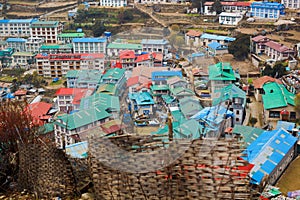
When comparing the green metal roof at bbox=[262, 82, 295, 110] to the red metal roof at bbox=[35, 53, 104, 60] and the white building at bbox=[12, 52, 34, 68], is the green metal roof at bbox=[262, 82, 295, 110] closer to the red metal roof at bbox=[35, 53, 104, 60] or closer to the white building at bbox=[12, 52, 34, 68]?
the red metal roof at bbox=[35, 53, 104, 60]

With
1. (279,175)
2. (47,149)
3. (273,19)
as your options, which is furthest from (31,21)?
(47,149)

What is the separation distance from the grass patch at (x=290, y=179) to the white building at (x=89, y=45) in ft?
23.1

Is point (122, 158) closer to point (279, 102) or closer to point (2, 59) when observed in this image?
point (279, 102)

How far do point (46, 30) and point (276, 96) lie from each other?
8.44 meters

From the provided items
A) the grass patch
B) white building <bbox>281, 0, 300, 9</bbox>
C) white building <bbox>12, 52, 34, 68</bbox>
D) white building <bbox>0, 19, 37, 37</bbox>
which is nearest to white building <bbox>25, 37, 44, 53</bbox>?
white building <bbox>12, 52, 34, 68</bbox>

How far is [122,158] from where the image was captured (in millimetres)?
1446

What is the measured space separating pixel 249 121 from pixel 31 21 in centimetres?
946

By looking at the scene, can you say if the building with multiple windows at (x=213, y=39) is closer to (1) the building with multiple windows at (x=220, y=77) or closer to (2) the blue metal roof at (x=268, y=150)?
(1) the building with multiple windows at (x=220, y=77)

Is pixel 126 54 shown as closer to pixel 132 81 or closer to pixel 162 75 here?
pixel 162 75

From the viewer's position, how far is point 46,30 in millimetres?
13008

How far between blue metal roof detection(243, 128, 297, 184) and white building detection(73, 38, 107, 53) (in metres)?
6.67

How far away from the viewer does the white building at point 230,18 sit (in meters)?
12.5

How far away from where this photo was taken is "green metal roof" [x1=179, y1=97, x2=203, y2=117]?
18.5ft

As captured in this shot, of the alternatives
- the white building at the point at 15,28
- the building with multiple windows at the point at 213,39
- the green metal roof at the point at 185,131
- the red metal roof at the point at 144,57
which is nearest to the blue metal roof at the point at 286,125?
the green metal roof at the point at 185,131
